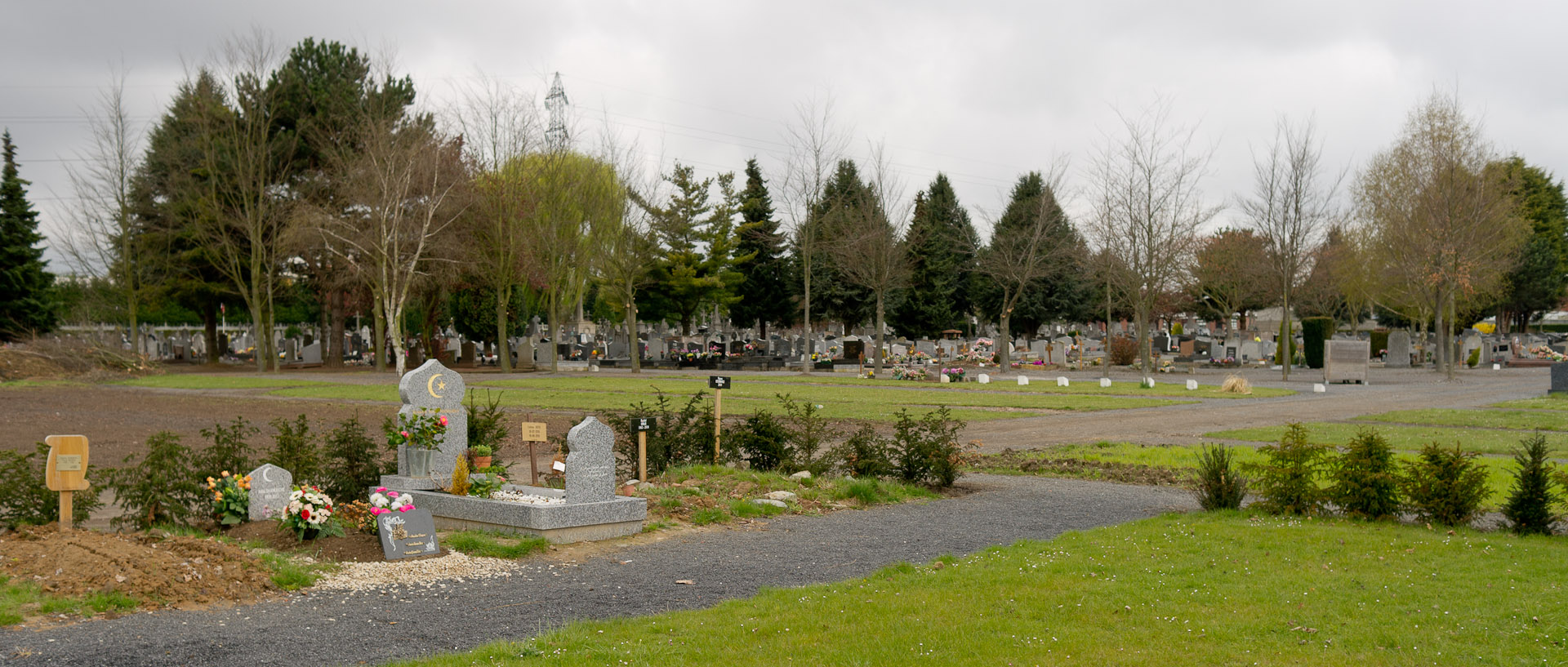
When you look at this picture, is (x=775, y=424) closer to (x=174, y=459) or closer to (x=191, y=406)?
(x=174, y=459)

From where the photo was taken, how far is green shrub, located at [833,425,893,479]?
13.6 meters

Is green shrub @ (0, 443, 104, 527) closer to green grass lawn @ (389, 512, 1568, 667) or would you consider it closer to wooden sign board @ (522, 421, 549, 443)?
wooden sign board @ (522, 421, 549, 443)

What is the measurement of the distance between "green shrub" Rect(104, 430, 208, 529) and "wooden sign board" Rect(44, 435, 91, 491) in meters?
0.47

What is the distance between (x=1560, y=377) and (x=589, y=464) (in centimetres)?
3024

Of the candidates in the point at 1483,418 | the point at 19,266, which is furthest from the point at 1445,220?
the point at 19,266

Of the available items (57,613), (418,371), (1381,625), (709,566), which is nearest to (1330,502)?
(1381,625)

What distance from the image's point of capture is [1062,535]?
383 inches

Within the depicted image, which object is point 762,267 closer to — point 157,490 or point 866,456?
point 866,456

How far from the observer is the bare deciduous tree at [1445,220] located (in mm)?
40781

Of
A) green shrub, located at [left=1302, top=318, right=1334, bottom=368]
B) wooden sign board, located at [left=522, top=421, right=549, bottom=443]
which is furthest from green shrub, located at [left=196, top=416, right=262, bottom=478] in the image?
green shrub, located at [left=1302, top=318, right=1334, bottom=368]

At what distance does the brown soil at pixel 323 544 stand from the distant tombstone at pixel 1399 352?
53.8 meters

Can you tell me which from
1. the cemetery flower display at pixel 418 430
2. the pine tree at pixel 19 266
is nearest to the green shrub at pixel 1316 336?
the cemetery flower display at pixel 418 430

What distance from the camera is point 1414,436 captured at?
18469 millimetres

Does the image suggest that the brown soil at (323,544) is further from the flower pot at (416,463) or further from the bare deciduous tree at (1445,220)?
the bare deciduous tree at (1445,220)
